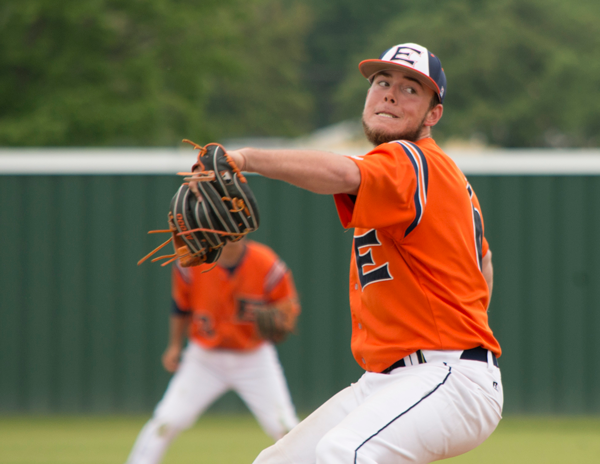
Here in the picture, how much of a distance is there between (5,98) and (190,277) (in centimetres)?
1572

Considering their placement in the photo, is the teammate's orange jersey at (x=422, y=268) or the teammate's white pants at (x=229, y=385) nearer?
the teammate's orange jersey at (x=422, y=268)

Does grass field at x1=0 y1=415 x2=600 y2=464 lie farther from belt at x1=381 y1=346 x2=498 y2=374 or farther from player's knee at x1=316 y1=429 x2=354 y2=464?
player's knee at x1=316 y1=429 x2=354 y2=464

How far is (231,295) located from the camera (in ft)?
21.5

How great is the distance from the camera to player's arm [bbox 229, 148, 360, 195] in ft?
9.13

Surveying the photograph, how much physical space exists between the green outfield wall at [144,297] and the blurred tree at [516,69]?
23.2m

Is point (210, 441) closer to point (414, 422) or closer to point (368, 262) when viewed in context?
point (368, 262)

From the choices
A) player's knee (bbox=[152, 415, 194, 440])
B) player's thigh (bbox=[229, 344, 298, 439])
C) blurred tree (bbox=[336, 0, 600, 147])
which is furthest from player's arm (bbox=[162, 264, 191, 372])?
blurred tree (bbox=[336, 0, 600, 147])

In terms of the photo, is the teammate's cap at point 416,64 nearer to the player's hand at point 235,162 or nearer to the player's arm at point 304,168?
the player's arm at point 304,168

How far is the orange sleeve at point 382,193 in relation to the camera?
9.43 ft

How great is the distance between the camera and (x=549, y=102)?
32688 millimetres

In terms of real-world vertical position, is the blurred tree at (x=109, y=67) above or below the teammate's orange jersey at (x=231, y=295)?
above

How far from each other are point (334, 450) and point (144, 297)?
22.5 feet

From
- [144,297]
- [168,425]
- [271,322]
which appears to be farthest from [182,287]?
[144,297]

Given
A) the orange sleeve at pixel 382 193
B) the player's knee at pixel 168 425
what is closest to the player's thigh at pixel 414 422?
the orange sleeve at pixel 382 193
